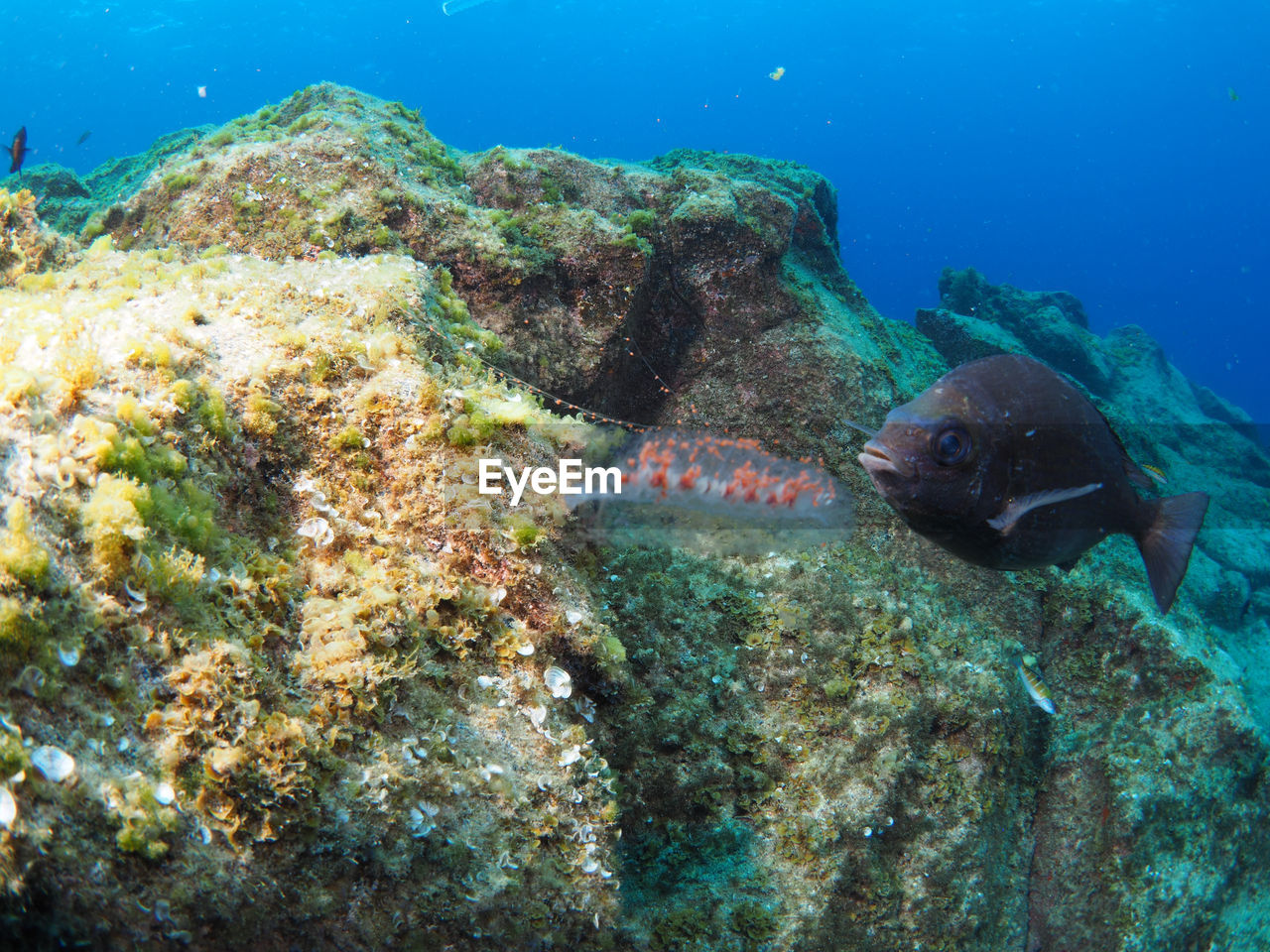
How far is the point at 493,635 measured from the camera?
7.68ft

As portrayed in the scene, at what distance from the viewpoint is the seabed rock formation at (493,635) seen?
5.12 ft

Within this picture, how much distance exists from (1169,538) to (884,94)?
122m

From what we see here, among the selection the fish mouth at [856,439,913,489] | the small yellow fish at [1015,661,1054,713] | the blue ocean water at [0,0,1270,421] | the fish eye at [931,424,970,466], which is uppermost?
the blue ocean water at [0,0,1270,421]

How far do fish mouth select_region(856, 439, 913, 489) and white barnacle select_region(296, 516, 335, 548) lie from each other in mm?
2105

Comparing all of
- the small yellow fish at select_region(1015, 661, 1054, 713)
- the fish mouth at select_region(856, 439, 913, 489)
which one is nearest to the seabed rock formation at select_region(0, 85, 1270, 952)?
the small yellow fish at select_region(1015, 661, 1054, 713)

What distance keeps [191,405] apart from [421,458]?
0.83m

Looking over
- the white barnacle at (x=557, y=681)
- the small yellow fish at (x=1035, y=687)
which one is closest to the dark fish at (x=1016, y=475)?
the white barnacle at (x=557, y=681)

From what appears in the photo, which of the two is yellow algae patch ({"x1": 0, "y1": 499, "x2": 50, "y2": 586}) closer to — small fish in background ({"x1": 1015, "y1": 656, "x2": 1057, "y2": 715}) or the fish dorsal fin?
the fish dorsal fin

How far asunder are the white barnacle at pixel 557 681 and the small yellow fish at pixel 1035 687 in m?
3.56

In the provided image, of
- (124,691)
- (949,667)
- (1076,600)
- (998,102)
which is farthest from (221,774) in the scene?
(998,102)

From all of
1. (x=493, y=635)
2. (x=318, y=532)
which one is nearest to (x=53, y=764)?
(x=318, y=532)

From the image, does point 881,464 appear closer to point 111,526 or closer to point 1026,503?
point 1026,503

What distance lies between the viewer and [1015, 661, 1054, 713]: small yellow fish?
414cm

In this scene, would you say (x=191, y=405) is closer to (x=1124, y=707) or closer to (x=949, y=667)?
(x=949, y=667)
